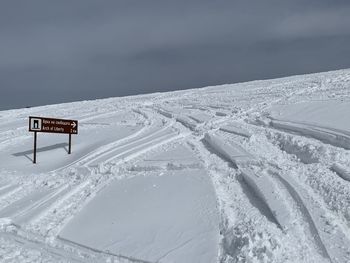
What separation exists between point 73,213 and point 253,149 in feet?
16.5

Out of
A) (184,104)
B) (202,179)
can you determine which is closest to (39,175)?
(202,179)

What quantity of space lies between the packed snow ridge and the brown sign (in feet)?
2.55

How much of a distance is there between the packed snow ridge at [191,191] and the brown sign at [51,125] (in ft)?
2.55

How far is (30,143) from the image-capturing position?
61.3ft

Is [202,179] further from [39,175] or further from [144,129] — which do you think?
[144,129]

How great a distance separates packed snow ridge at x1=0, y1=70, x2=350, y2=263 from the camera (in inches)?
284

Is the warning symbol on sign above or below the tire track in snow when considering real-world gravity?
above

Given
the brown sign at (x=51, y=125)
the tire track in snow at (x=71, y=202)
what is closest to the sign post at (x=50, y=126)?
the brown sign at (x=51, y=125)

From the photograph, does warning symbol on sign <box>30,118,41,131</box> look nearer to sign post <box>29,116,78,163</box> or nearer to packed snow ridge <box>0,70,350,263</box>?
sign post <box>29,116,78,163</box>

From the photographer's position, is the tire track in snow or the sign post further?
the sign post

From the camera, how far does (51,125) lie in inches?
623

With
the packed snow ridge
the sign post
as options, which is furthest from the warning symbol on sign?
the packed snow ridge

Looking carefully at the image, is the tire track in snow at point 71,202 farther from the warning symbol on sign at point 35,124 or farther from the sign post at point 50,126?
the warning symbol on sign at point 35,124

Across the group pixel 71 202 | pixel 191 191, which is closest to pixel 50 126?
pixel 71 202
